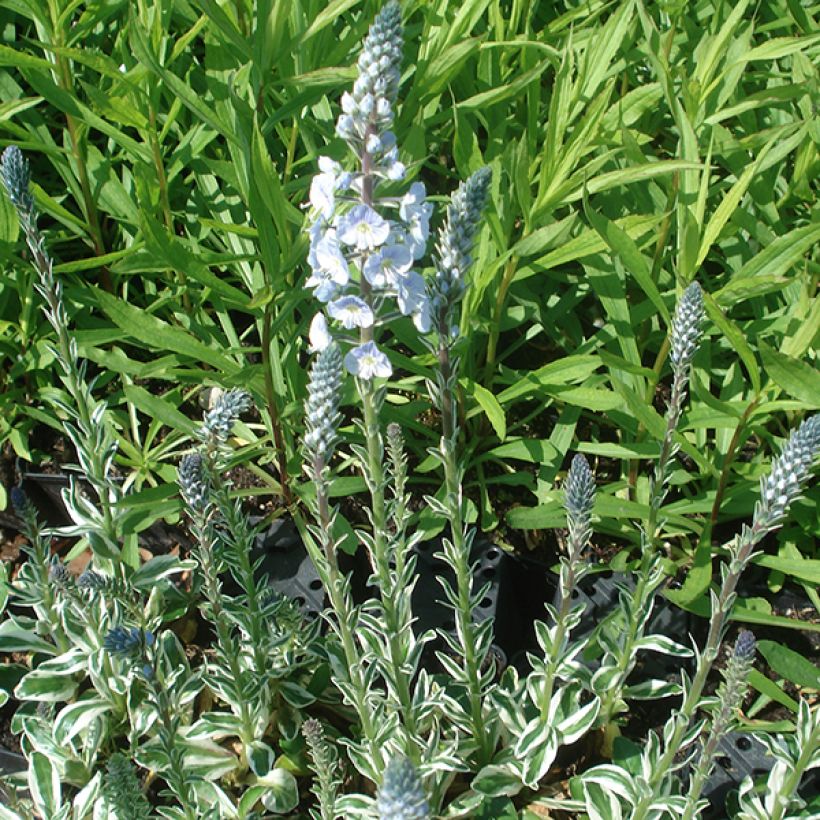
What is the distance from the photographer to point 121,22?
3373 mm

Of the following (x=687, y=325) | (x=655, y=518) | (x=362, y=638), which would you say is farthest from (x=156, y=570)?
(x=687, y=325)

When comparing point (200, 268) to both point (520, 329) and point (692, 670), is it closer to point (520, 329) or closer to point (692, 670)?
point (520, 329)

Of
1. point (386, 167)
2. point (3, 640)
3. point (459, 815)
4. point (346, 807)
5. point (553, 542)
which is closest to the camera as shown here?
point (386, 167)

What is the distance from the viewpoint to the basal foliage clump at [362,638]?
65.2 inches

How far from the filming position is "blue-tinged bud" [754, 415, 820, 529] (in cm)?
150

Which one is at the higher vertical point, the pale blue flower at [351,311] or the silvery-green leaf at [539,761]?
the pale blue flower at [351,311]

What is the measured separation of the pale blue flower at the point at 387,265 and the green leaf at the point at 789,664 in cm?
149

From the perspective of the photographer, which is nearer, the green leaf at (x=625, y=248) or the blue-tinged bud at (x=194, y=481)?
the blue-tinged bud at (x=194, y=481)

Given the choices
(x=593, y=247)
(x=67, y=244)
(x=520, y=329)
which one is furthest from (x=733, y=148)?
(x=67, y=244)

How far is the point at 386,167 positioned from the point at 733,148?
177 centimetres

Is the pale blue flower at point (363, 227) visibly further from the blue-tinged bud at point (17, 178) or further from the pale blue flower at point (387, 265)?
the blue-tinged bud at point (17, 178)

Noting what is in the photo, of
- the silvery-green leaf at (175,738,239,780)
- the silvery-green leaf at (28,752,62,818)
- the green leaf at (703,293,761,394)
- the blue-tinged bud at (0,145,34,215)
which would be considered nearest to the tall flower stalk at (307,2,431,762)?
the blue-tinged bud at (0,145,34,215)

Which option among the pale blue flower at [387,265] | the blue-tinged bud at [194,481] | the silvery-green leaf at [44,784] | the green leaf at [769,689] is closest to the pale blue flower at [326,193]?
the pale blue flower at [387,265]

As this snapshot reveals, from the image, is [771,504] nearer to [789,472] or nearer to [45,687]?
[789,472]
